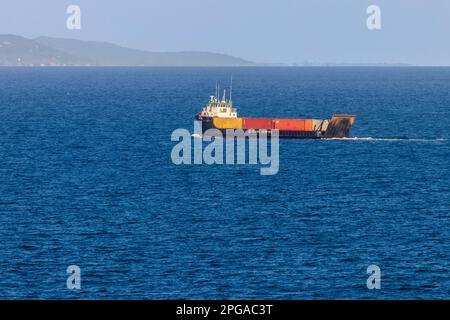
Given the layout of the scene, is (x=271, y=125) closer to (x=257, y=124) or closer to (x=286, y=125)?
(x=257, y=124)

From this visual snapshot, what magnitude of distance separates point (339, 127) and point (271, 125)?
11793 millimetres

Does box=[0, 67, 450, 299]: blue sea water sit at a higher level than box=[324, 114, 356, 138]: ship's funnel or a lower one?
lower

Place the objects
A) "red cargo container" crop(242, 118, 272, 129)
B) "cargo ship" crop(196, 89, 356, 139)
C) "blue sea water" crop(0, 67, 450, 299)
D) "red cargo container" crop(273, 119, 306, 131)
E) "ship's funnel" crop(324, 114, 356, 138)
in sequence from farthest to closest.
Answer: "red cargo container" crop(273, 119, 306, 131), "red cargo container" crop(242, 118, 272, 129), "cargo ship" crop(196, 89, 356, 139), "ship's funnel" crop(324, 114, 356, 138), "blue sea water" crop(0, 67, 450, 299)

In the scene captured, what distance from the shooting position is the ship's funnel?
15300 cm

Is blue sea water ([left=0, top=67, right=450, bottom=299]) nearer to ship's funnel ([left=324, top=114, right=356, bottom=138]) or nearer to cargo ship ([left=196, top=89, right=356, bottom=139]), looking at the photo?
ship's funnel ([left=324, top=114, right=356, bottom=138])

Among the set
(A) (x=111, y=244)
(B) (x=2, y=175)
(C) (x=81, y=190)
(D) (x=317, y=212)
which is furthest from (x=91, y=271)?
(B) (x=2, y=175)

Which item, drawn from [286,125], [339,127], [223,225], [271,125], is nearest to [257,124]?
[271,125]

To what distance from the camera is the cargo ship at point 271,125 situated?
502 ft

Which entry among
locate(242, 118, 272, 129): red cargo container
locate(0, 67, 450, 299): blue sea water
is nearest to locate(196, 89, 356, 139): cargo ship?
locate(242, 118, 272, 129): red cargo container

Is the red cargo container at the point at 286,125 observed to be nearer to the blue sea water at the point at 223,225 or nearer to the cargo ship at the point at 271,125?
the cargo ship at the point at 271,125

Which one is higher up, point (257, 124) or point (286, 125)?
point (257, 124)

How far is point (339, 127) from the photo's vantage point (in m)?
155

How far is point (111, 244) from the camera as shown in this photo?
68.4 m

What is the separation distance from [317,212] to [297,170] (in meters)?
32.6
